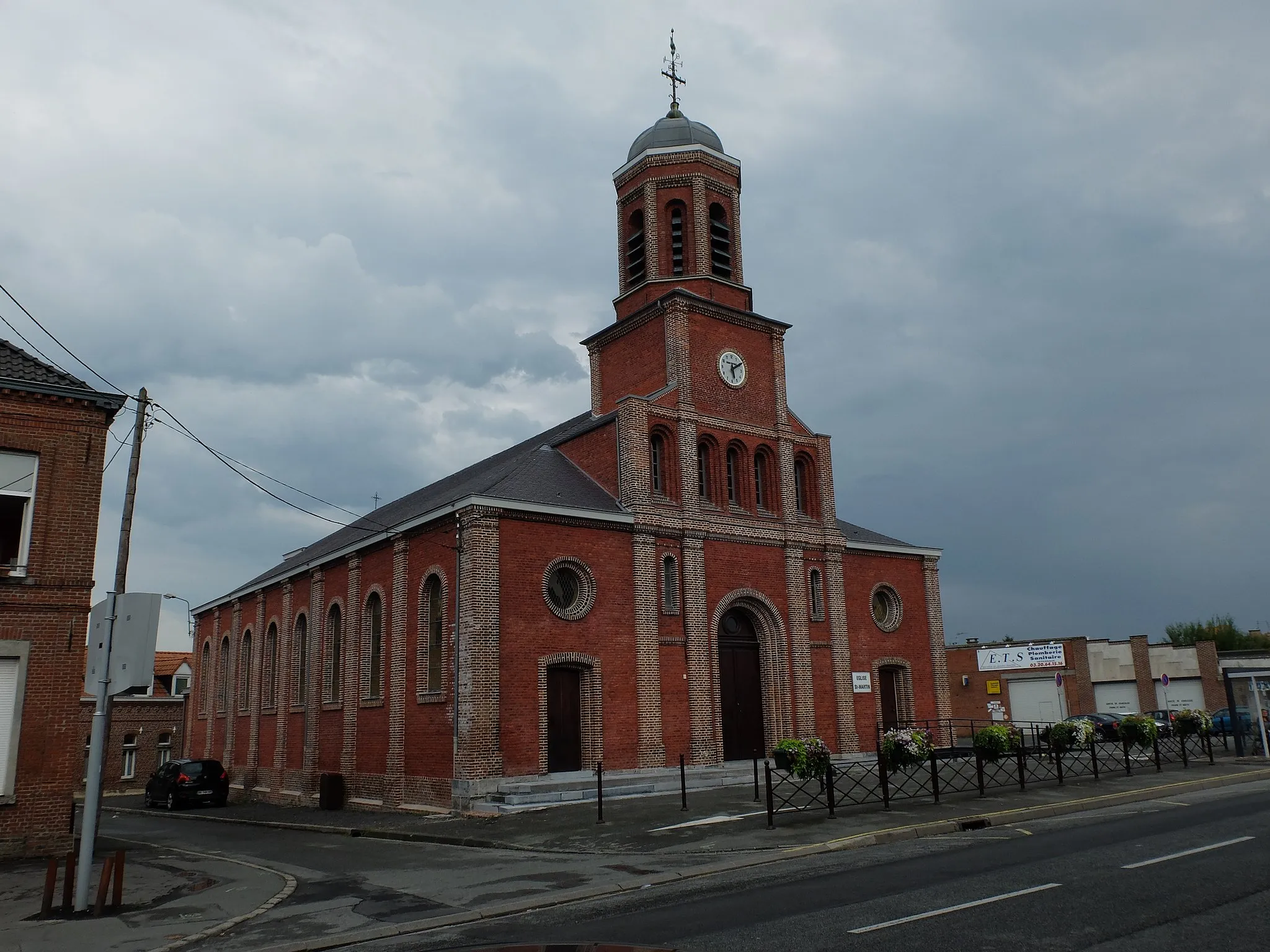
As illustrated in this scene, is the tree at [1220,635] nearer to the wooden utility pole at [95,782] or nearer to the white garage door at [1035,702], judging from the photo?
the white garage door at [1035,702]

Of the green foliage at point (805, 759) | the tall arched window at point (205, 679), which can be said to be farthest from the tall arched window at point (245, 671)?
the green foliage at point (805, 759)

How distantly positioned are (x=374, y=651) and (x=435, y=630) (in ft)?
13.9

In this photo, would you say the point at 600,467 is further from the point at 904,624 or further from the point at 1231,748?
the point at 1231,748

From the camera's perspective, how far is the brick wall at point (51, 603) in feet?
51.0

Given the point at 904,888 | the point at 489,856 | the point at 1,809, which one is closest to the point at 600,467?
the point at 489,856

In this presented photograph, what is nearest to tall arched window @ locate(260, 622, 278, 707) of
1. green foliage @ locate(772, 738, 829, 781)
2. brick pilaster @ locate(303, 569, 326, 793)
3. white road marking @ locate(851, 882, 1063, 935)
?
brick pilaster @ locate(303, 569, 326, 793)

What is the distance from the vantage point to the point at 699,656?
2516cm

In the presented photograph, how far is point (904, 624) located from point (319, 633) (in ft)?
61.1

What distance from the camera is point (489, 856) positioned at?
14.9 m

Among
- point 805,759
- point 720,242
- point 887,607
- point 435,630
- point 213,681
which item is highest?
point 720,242

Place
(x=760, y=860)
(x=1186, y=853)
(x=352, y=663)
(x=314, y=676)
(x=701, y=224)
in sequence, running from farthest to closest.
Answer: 1. (x=314, y=676)
2. (x=701, y=224)
3. (x=352, y=663)
4. (x=760, y=860)
5. (x=1186, y=853)

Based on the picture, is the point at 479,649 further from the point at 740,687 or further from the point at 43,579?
the point at 43,579

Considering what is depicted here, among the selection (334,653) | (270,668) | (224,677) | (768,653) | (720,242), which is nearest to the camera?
(768,653)

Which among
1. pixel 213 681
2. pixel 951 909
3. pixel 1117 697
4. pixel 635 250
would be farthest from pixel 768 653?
pixel 1117 697
